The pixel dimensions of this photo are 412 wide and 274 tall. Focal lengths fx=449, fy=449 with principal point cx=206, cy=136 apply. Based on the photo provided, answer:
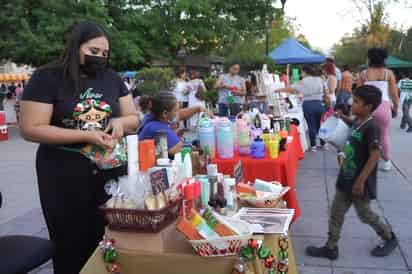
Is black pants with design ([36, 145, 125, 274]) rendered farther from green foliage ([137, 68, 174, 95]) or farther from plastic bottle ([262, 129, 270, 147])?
green foliage ([137, 68, 174, 95])

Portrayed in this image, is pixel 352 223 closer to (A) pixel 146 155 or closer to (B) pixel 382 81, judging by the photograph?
(B) pixel 382 81

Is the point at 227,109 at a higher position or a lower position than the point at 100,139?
lower

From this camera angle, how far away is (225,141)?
3820 millimetres

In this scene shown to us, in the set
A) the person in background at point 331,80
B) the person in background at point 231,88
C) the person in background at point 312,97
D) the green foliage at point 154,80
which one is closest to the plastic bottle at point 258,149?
the person in background at point 312,97

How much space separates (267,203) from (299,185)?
143 inches

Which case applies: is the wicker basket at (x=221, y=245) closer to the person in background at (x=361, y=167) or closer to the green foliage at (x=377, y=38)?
the person in background at (x=361, y=167)

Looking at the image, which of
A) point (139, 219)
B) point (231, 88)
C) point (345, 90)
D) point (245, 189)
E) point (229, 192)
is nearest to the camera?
point (139, 219)

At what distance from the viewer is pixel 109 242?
2.03 m

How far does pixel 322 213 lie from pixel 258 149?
4.94ft

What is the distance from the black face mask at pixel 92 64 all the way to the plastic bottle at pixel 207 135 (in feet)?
4.97

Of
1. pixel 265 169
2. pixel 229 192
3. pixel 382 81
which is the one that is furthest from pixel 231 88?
pixel 229 192

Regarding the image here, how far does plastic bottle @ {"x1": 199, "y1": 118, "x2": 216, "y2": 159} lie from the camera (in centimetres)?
380

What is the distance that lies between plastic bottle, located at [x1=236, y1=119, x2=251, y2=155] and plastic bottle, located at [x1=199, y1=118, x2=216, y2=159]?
0.26m

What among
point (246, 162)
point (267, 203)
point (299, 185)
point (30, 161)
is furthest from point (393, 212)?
point (30, 161)
